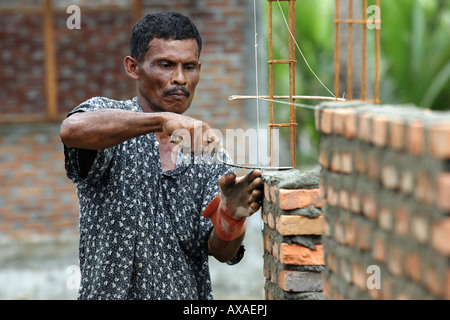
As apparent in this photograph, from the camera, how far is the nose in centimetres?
311

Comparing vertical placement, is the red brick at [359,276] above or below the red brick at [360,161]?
below

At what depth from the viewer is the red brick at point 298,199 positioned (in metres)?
2.78

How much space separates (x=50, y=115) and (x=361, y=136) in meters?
6.41

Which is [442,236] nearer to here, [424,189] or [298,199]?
[424,189]

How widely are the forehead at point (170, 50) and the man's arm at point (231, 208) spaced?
61cm

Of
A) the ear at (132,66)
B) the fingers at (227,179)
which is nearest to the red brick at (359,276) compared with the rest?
the fingers at (227,179)

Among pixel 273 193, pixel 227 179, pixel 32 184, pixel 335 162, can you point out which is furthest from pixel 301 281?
pixel 32 184

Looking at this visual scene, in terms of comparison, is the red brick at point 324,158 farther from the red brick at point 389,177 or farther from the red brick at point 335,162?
the red brick at point 389,177

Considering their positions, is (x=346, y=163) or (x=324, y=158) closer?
(x=346, y=163)

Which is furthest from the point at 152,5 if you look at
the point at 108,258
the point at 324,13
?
the point at 108,258

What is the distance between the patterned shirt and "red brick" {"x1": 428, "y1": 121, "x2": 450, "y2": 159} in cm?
170

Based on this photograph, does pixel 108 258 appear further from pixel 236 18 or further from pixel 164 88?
pixel 236 18

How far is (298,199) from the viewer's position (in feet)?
9.18

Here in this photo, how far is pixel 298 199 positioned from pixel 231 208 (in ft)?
0.97
